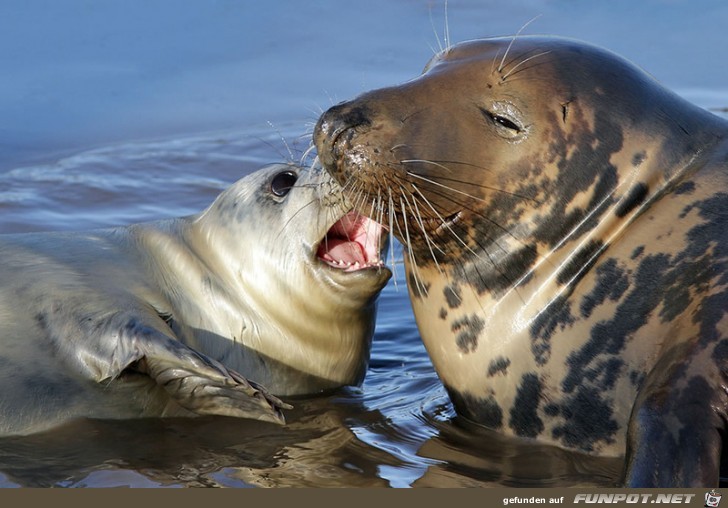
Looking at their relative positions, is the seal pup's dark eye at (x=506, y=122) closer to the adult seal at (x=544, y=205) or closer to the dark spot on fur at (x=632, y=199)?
the adult seal at (x=544, y=205)

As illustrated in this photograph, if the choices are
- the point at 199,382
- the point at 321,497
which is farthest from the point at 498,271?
the point at 199,382

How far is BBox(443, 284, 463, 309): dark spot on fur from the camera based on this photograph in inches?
181

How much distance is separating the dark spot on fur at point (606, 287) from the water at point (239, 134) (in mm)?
483

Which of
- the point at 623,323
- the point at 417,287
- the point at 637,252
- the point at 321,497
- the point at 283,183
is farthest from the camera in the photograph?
the point at 283,183

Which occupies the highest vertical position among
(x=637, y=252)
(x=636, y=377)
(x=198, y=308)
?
(x=637, y=252)

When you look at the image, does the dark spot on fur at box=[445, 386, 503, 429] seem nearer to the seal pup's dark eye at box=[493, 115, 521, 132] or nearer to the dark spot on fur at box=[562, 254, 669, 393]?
the dark spot on fur at box=[562, 254, 669, 393]

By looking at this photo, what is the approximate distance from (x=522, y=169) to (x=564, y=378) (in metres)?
0.68

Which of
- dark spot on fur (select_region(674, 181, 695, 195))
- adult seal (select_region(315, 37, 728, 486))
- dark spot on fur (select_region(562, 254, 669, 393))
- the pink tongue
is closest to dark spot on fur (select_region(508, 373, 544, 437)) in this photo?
adult seal (select_region(315, 37, 728, 486))

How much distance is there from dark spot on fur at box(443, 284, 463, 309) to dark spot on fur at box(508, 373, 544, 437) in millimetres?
354

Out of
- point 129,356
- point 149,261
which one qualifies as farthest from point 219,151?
point 129,356

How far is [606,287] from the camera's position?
4.36 metres

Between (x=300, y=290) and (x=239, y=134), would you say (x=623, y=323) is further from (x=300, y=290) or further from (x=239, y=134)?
(x=239, y=134)

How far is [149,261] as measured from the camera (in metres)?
5.86

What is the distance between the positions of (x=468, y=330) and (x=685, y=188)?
0.84m
